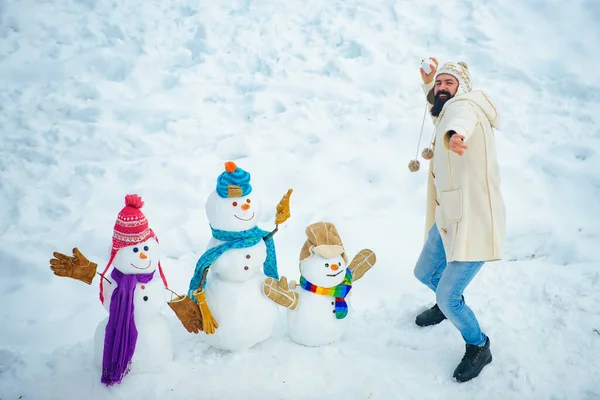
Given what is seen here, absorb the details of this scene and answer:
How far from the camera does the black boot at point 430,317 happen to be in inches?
128

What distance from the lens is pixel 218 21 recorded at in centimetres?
672

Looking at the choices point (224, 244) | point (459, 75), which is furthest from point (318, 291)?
point (459, 75)

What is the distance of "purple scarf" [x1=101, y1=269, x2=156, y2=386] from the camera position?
2639 mm

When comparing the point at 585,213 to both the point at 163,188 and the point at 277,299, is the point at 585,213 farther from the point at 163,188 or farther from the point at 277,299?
the point at 163,188

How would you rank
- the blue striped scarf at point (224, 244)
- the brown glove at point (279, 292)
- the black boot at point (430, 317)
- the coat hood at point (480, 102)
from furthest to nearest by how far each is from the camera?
1. the black boot at point (430, 317)
2. the brown glove at point (279, 292)
3. the blue striped scarf at point (224, 244)
4. the coat hood at point (480, 102)

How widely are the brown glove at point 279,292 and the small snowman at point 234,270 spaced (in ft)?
0.19

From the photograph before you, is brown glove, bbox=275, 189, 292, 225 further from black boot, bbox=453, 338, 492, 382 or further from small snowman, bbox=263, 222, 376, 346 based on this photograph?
black boot, bbox=453, 338, 492, 382

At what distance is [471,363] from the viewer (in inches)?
110

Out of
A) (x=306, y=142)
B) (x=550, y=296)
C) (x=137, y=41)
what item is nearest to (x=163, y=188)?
(x=306, y=142)

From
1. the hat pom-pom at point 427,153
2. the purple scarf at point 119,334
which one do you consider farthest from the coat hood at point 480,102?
the purple scarf at point 119,334

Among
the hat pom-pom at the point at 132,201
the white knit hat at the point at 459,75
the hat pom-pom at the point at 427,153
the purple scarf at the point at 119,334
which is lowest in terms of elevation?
the purple scarf at the point at 119,334

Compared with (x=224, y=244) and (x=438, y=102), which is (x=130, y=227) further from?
(x=438, y=102)

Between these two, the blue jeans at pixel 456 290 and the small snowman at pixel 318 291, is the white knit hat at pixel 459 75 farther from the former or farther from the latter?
the small snowman at pixel 318 291

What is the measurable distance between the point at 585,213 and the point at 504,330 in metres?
1.90
